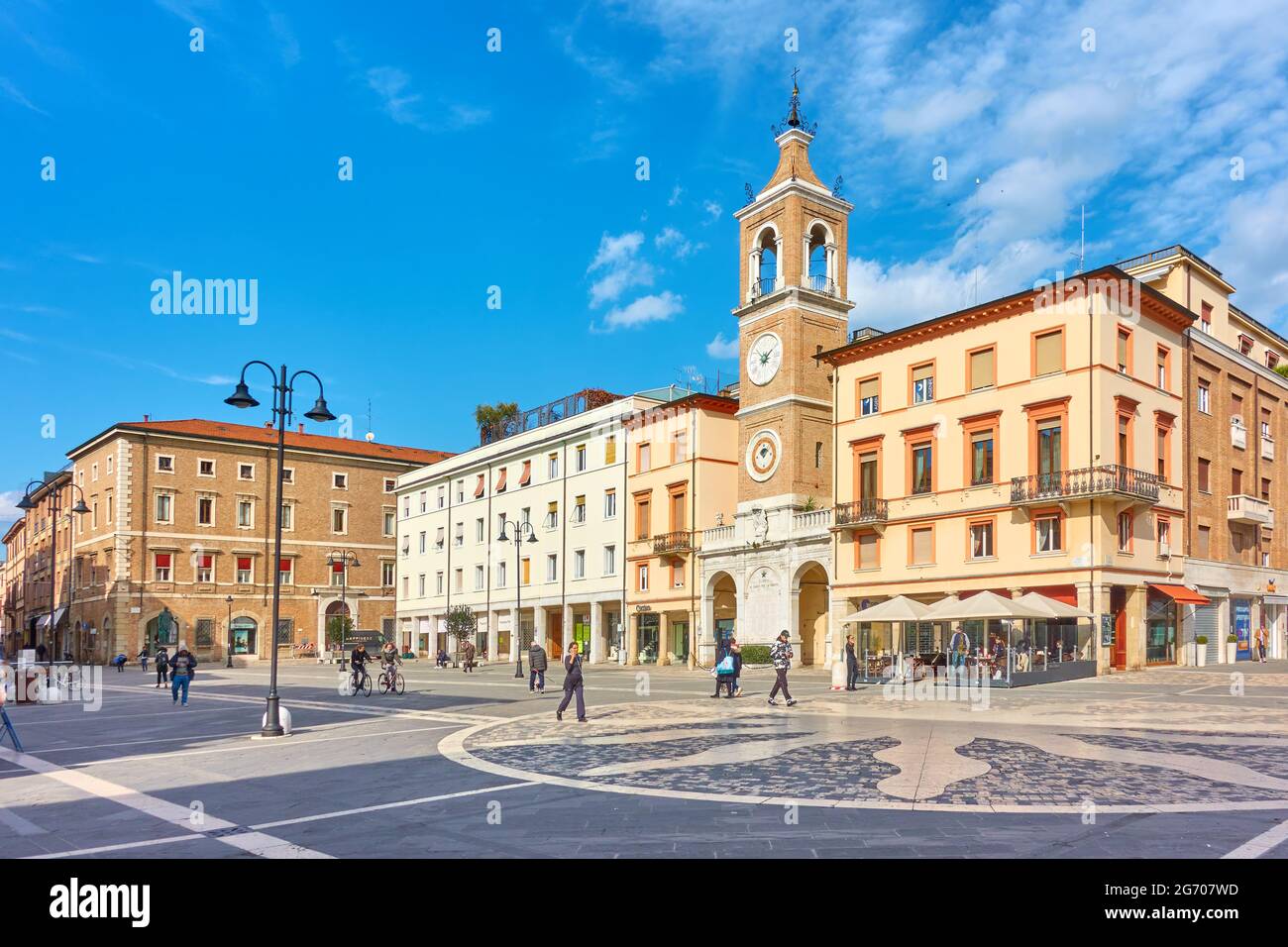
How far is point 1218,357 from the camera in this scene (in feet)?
136

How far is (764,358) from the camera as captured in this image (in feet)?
154

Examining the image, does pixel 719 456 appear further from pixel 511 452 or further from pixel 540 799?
pixel 540 799

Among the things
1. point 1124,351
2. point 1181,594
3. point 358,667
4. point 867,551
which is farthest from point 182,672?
point 1181,594

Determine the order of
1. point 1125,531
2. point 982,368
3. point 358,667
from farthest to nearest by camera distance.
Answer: point 982,368 → point 1125,531 → point 358,667

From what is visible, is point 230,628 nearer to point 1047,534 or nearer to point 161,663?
point 161,663

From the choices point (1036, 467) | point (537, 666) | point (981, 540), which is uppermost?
point (1036, 467)

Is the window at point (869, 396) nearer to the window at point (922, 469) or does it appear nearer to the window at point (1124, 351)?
the window at point (922, 469)

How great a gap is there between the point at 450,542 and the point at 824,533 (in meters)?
35.0

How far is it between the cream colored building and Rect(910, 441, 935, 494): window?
18.7 meters

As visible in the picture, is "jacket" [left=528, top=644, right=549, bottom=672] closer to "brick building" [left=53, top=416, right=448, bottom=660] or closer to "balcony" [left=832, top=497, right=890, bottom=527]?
"balcony" [left=832, top=497, right=890, bottom=527]

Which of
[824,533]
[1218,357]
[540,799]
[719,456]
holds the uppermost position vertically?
[1218,357]

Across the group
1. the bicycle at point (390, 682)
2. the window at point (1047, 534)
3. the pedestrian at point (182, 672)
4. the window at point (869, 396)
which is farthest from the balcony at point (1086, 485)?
the pedestrian at point (182, 672)

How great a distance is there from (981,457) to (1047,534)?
12.9 feet
